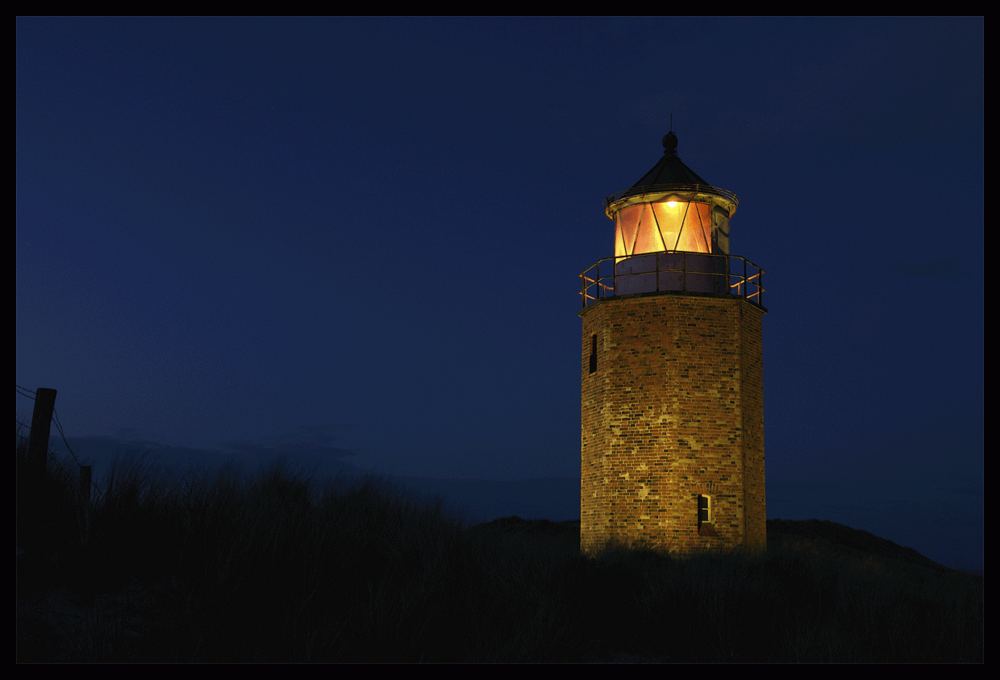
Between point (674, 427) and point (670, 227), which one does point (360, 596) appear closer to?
point (674, 427)

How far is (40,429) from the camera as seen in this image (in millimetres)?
10391

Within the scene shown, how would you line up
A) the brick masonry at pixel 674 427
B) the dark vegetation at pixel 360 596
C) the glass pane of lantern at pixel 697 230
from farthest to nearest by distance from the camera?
the glass pane of lantern at pixel 697 230 → the brick masonry at pixel 674 427 → the dark vegetation at pixel 360 596

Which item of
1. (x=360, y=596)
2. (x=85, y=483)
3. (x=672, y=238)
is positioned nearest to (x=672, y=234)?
(x=672, y=238)

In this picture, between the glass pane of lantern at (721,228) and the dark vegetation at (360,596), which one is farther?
the glass pane of lantern at (721,228)

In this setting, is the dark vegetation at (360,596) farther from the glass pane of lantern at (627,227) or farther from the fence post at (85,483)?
the glass pane of lantern at (627,227)

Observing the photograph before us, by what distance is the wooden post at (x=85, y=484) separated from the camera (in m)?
10.7

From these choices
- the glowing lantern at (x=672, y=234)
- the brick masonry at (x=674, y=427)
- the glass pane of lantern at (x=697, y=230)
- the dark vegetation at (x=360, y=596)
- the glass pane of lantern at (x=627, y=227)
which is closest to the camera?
the dark vegetation at (x=360, y=596)

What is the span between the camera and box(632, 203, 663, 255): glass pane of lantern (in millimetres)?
21375

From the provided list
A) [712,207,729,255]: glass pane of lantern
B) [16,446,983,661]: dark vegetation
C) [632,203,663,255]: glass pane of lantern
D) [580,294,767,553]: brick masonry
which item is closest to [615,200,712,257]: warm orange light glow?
[632,203,663,255]: glass pane of lantern

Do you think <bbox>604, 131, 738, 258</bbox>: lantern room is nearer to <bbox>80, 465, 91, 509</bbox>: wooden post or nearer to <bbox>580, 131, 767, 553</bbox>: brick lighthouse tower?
<bbox>580, 131, 767, 553</bbox>: brick lighthouse tower

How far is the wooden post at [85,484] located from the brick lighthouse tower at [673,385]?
1106 centimetres

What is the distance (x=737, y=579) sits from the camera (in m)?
14.5

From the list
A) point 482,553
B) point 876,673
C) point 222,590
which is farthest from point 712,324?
point 222,590

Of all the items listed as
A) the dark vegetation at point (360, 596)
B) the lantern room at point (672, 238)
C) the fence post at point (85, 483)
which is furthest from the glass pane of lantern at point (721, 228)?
the fence post at point (85, 483)
